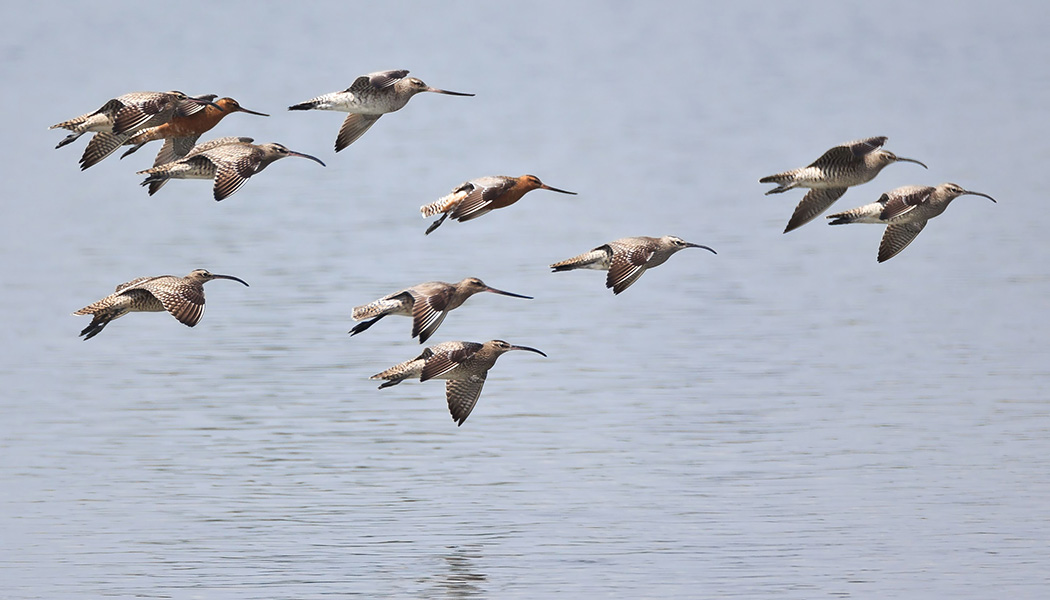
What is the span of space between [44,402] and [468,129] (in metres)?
34.7

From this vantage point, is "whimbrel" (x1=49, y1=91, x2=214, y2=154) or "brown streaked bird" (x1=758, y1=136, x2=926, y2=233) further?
"brown streaked bird" (x1=758, y1=136, x2=926, y2=233)

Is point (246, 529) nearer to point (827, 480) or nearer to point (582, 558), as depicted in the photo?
point (582, 558)

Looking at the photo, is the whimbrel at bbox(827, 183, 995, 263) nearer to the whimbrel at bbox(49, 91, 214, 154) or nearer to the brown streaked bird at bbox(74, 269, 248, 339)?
the brown streaked bird at bbox(74, 269, 248, 339)

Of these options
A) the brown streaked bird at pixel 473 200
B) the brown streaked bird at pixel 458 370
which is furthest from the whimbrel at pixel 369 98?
the brown streaked bird at pixel 458 370

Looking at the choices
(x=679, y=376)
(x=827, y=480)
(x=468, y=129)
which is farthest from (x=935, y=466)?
(x=468, y=129)

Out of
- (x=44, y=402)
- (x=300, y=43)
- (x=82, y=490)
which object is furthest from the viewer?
(x=300, y=43)

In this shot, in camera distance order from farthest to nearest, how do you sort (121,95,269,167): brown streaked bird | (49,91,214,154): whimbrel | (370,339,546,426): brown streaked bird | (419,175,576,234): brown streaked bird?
(121,95,269,167): brown streaked bird, (370,339,546,426): brown streaked bird, (419,175,576,234): brown streaked bird, (49,91,214,154): whimbrel

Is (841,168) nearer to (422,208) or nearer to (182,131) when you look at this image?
(422,208)

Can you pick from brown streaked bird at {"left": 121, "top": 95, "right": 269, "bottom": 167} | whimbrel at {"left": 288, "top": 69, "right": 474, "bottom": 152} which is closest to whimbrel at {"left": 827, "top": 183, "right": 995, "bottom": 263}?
whimbrel at {"left": 288, "top": 69, "right": 474, "bottom": 152}

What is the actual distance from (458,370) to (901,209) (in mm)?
4087

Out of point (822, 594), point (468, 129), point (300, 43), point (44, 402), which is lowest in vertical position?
point (822, 594)

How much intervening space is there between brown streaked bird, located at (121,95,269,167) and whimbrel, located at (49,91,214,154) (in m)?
0.67

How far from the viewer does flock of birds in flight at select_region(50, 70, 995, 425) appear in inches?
674

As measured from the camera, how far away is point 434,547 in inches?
827
